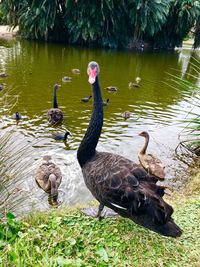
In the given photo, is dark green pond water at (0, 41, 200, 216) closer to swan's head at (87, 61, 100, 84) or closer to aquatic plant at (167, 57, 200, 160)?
aquatic plant at (167, 57, 200, 160)

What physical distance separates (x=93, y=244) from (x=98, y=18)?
22160 mm

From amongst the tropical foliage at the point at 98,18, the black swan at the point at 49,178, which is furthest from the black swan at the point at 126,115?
the tropical foliage at the point at 98,18

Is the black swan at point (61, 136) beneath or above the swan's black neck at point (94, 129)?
beneath

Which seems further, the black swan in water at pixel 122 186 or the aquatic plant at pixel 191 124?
the aquatic plant at pixel 191 124

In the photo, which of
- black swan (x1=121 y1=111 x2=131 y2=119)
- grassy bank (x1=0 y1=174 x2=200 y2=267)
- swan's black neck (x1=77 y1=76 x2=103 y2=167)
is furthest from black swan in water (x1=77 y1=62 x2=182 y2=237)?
black swan (x1=121 y1=111 x2=131 y2=119)

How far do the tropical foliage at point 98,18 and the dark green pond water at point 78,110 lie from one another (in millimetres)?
4549

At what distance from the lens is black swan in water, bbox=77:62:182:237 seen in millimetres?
2949

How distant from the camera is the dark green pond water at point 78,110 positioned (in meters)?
6.73

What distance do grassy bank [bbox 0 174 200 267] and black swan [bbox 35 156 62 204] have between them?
6.47ft

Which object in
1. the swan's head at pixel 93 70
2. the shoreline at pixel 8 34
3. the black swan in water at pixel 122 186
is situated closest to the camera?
the black swan in water at pixel 122 186

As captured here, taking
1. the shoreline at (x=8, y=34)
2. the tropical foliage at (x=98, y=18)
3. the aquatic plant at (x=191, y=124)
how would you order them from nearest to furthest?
the aquatic plant at (x=191, y=124)
the tropical foliage at (x=98, y=18)
the shoreline at (x=8, y=34)

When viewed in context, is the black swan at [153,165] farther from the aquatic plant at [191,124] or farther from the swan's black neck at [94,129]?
the swan's black neck at [94,129]

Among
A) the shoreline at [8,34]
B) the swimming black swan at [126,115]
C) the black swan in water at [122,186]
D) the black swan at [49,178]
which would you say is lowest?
the shoreline at [8,34]

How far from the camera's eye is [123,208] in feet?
10.1
